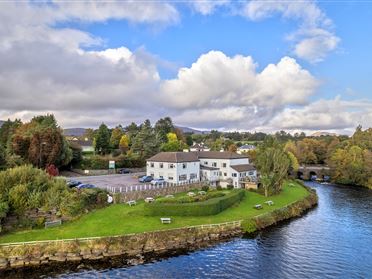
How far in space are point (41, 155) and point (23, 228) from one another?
117ft

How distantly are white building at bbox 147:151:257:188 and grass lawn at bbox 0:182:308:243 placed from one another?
49.9ft

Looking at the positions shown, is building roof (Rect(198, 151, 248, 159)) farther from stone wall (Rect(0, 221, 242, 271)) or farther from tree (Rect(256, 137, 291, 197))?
stone wall (Rect(0, 221, 242, 271))

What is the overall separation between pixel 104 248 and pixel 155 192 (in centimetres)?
2004

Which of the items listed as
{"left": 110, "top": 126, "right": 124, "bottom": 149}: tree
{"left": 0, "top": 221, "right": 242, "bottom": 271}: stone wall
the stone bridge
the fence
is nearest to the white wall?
the fence

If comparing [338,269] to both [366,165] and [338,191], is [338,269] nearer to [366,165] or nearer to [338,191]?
[338,191]

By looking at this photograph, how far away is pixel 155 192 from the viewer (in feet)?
182

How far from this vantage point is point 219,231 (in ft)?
140

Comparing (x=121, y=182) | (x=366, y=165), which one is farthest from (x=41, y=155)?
(x=366, y=165)

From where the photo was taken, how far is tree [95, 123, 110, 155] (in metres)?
107

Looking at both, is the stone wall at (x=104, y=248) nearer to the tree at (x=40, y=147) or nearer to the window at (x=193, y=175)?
the window at (x=193, y=175)

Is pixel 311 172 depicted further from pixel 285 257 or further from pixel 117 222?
pixel 117 222

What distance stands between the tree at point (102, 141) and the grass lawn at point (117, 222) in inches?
2388

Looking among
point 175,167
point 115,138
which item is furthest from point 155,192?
point 115,138

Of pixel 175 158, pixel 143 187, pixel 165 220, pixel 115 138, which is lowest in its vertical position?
pixel 165 220
